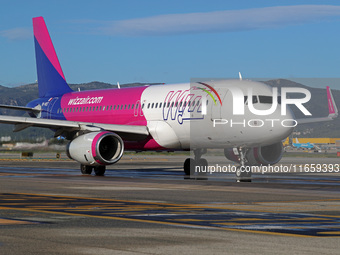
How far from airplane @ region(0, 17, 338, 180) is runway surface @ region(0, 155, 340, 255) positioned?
628 centimetres

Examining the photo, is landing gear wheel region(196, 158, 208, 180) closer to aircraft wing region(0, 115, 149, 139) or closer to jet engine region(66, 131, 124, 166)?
aircraft wing region(0, 115, 149, 139)

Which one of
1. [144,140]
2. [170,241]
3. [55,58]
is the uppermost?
[55,58]

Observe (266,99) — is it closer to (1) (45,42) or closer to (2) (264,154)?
(2) (264,154)

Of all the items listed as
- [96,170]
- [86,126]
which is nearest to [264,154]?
[96,170]

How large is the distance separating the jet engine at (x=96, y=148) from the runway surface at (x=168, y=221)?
8.95 meters

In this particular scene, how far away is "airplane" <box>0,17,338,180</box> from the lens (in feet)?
92.4

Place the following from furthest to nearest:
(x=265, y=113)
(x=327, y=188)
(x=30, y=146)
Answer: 1. (x=30, y=146)
2. (x=265, y=113)
3. (x=327, y=188)

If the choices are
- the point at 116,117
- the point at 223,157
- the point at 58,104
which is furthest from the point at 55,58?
the point at 223,157

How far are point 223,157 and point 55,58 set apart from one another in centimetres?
1724

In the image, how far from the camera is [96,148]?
31.0 meters

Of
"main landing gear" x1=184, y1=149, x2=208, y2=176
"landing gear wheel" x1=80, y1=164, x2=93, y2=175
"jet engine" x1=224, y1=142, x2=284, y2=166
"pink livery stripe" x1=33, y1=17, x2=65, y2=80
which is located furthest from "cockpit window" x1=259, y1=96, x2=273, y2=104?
"pink livery stripe" x1=33, y1=17, x2=65, y2=80

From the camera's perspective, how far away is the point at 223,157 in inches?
1276

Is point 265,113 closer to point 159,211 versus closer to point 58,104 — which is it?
point 159,211

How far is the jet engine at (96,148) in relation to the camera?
1225 inches
